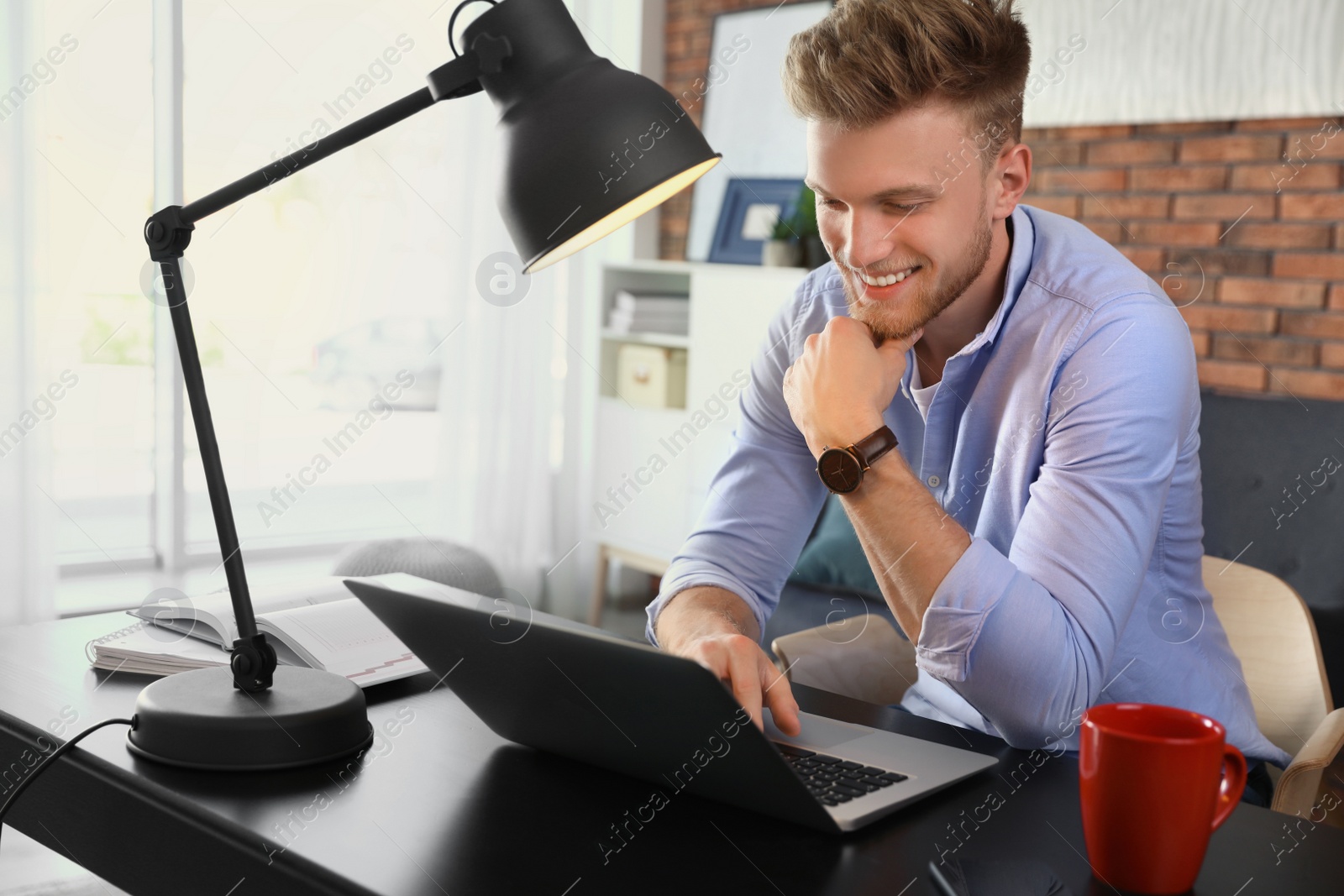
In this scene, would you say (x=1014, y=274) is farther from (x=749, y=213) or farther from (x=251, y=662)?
(x=749, y=213)

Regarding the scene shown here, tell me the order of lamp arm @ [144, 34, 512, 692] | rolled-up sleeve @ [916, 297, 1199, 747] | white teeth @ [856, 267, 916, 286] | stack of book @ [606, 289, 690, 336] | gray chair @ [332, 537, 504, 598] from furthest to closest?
stack of book @ [606, 289, 690, 336]
gray chair @ [332, 537, 504, 598]
white teeth @ [856, 267, 916, 286]
rolled-up sleeve @ [916, 297, 1199, 747]
lamp arm @ [144, 34, 512, 692]

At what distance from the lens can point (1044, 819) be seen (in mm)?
874

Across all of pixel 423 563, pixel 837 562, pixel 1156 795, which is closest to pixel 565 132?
pixel 1156 795

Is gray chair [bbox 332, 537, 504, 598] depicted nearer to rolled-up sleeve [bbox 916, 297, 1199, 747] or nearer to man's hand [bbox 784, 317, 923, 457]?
man's hand [bbox 784, 317, 923, 457]

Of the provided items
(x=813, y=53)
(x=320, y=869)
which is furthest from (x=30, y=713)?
(x=813, y=53)

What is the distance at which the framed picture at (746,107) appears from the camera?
13.5 feet

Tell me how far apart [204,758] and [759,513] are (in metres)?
0.76

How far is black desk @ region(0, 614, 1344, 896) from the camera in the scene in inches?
30.0

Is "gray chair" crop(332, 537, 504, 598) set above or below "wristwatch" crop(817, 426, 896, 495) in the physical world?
below

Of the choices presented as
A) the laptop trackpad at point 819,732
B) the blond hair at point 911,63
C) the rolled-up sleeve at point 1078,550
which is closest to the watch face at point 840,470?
the rolled-up sleeve at point 1078,550

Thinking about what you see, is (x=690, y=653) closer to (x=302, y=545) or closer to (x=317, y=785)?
(x=317, y=785)

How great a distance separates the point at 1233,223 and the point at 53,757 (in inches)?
117

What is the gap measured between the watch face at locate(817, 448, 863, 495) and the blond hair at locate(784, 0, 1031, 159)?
37 cm

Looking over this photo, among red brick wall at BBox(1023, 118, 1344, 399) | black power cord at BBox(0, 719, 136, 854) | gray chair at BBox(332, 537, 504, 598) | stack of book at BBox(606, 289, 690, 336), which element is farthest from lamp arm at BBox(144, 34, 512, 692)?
stack of book at BBox(606, 289, 690, 336)
